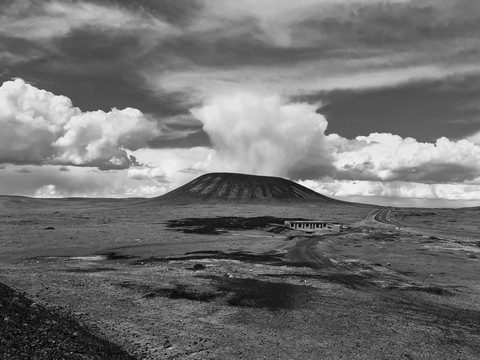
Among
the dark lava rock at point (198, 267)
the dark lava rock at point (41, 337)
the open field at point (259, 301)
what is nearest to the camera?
the dark lava rock at point (41, 337)

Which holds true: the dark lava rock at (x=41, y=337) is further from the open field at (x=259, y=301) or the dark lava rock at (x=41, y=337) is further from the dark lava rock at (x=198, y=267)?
the dark lava rock at (x=198, y=267)

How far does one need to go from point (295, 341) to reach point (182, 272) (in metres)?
18.3

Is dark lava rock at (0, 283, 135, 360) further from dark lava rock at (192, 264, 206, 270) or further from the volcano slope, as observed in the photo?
dark lava rock at (192, 264, 206, 270)

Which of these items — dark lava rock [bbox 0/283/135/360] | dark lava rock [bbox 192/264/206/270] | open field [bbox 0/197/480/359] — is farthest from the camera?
dark lava rock [bbox 192/264/206/270]

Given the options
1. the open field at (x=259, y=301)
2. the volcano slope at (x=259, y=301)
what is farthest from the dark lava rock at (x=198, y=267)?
the volcano slope at (x=259, y=301)

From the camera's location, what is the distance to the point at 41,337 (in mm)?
14727

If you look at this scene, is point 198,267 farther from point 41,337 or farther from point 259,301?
point 41,337

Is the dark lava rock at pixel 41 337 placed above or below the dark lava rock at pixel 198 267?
above

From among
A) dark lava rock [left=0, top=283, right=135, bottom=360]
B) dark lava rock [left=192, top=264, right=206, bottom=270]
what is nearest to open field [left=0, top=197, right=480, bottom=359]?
dark lava rock [left=192, top=264, right=206, bottom=270]

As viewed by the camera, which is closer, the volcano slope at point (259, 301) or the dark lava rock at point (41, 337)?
the dark lava rock at point (41, 337)

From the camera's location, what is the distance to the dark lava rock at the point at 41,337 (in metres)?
13.4

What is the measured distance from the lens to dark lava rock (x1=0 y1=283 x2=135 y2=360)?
527 inches

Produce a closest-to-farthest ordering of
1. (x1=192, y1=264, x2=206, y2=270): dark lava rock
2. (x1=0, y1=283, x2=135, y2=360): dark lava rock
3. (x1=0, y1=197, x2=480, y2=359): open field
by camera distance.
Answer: (x1=0, y1=283, x2=135, y2=360): dark lava rock → (x1=0, y1=197, x2=480, y2=359): open field → (x1=192, y1=264, x2=206, y2=270): dark lava rock

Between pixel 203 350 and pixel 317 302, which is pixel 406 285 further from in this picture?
pixel 203 350
